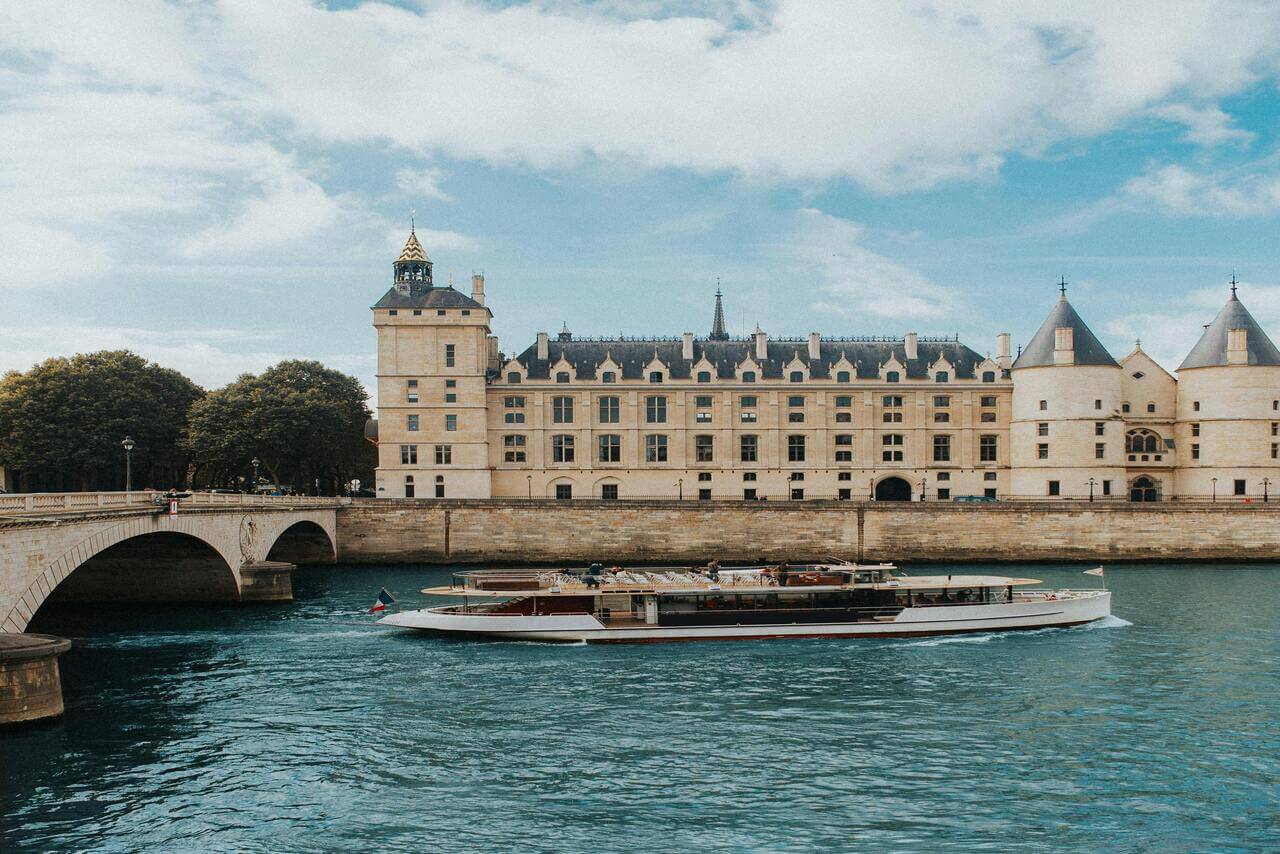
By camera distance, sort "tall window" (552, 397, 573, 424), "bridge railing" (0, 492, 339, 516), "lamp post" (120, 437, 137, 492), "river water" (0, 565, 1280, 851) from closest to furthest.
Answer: "river water" (0, 565, 1280, 851)
"bridge railing" (0, 492, 339, 516)
"lamp post" (120, 437, 137, 492)
"tall window" (552, 397, 573, 424)

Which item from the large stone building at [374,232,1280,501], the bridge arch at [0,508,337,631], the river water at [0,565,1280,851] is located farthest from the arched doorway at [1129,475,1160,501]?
the bridge arch at [0,508,337,631]

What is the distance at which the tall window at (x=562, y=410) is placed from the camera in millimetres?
95188

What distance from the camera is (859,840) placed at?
22.0 m

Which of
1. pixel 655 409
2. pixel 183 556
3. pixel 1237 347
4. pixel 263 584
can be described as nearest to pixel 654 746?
pixel 263 584

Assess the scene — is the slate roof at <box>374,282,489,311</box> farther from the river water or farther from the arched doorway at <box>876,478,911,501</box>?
the river water

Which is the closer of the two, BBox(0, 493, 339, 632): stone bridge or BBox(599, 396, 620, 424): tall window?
BBox(0, 493, 339, 632): stone bridge

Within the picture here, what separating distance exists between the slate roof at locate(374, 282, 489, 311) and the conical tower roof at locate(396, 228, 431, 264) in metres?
3.79

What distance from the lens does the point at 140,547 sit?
5369cm

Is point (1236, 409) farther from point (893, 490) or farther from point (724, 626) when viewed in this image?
point (724, 626)

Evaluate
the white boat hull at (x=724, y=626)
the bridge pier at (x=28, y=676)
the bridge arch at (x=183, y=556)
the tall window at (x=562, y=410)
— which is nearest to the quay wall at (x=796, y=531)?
the tall window at (x=562, y=410)

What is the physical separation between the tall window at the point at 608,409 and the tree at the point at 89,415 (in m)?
37.6

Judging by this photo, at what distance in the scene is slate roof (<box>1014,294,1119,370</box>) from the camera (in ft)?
288

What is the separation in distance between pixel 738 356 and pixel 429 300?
29.2 meters

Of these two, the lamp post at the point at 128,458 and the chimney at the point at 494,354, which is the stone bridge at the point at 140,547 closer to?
the lamp post at the point at 128,458
